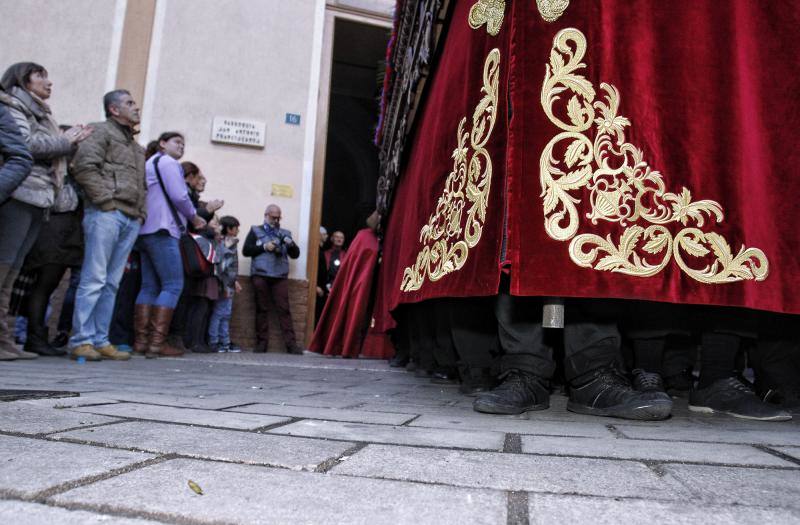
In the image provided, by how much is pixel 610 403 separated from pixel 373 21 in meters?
6.90

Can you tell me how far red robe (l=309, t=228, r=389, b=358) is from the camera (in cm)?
468

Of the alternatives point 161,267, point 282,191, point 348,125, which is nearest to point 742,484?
point 161,267

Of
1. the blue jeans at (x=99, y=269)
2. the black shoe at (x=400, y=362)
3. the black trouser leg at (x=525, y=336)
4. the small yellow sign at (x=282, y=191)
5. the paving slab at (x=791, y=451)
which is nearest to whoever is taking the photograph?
the paving slab at (x=791, y=451)

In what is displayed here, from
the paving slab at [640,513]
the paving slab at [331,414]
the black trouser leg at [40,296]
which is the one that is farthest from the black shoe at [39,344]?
the paving slab at [640,513]

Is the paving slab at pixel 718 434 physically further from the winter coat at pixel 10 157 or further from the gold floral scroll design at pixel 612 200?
the winter coat at pixel 10 157

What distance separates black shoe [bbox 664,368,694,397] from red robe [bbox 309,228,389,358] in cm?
271

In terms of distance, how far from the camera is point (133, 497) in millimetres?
689

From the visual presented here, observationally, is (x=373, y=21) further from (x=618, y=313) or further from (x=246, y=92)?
(x=618, y=313)

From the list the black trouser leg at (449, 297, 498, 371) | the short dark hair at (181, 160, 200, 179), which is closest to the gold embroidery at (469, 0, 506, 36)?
the black trouser leg at (449, 297, 498, 371)

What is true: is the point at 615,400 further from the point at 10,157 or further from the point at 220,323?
the point at 220,323

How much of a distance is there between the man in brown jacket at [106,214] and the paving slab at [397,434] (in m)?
2.57

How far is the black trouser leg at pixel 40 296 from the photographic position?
11.8 feet

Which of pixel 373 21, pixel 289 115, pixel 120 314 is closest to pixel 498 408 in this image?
pixel 120 314

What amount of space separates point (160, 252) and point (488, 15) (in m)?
3.11
